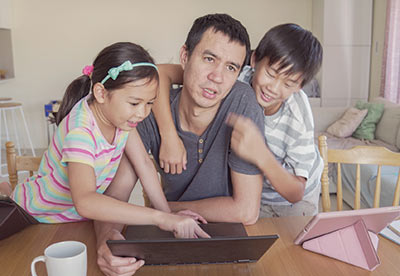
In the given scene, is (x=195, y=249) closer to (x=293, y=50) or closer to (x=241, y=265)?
(x=241, y=265)

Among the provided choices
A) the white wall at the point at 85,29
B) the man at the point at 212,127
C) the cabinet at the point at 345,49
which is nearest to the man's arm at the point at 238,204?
the man at the point at 212,127

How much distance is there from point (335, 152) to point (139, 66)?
89cm

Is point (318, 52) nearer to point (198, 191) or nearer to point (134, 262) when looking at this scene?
point (198, 191)

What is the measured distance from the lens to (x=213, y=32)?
4.58 feet

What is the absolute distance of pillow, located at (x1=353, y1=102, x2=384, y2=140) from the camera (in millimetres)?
4305

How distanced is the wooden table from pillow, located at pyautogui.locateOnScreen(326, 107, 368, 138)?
3.34 m

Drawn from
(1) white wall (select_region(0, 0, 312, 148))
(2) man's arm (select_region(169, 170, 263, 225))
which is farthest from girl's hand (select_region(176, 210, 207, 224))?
(1) white wall (select_region(0, 0, 312, 148))

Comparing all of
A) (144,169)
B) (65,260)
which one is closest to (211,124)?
(144,169)

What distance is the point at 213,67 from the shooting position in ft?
4.54

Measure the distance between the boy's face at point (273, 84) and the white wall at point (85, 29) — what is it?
423cm

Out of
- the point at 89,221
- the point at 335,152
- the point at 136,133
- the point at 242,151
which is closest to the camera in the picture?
the point at 242,151

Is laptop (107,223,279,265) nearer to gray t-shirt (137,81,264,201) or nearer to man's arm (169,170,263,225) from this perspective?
man's arm (169,170,263,225)

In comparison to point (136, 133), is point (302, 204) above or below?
below

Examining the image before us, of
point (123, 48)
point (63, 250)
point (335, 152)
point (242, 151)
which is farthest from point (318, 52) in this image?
point (63, 250)
